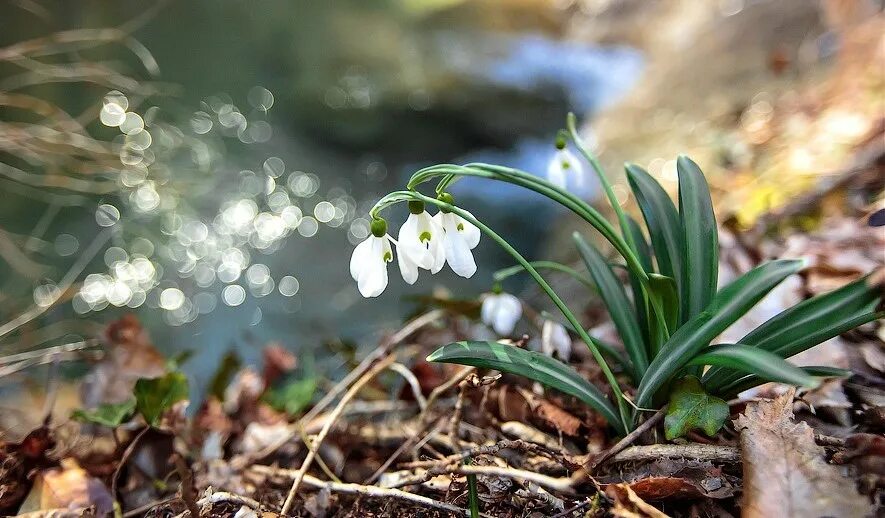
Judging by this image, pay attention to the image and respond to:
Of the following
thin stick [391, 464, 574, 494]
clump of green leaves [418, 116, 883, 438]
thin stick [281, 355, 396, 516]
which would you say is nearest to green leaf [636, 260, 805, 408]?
clump of green leaves [418, 116, 883, 438]

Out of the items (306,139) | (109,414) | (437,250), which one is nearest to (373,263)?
(437,250)

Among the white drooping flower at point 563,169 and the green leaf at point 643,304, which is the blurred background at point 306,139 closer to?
the white drooping flower at point 563,169

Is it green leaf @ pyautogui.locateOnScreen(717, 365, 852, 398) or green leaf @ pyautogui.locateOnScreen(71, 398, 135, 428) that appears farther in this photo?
green leaf @ pyautogui.locateOnScreen(71, 398, 135, 428)

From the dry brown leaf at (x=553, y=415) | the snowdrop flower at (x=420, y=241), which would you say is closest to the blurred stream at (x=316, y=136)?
the dry brown leaf at (x=553, y=415)

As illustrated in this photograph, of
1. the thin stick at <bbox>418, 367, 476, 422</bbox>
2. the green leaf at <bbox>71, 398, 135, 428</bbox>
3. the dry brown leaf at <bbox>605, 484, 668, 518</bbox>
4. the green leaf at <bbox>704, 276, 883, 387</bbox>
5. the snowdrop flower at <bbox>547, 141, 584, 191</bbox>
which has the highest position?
the snowdrop flower at <bbox>547, 141, 584, 191</bbox>

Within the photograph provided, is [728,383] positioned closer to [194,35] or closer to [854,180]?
[854,180]

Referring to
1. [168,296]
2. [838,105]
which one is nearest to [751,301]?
[838,105]

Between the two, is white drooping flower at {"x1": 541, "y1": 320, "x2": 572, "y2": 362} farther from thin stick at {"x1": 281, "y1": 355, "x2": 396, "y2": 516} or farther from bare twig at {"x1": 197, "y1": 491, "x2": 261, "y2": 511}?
bare twig at {"x1": 197, "y1": 491, "x2": 261, "y2": 511}
